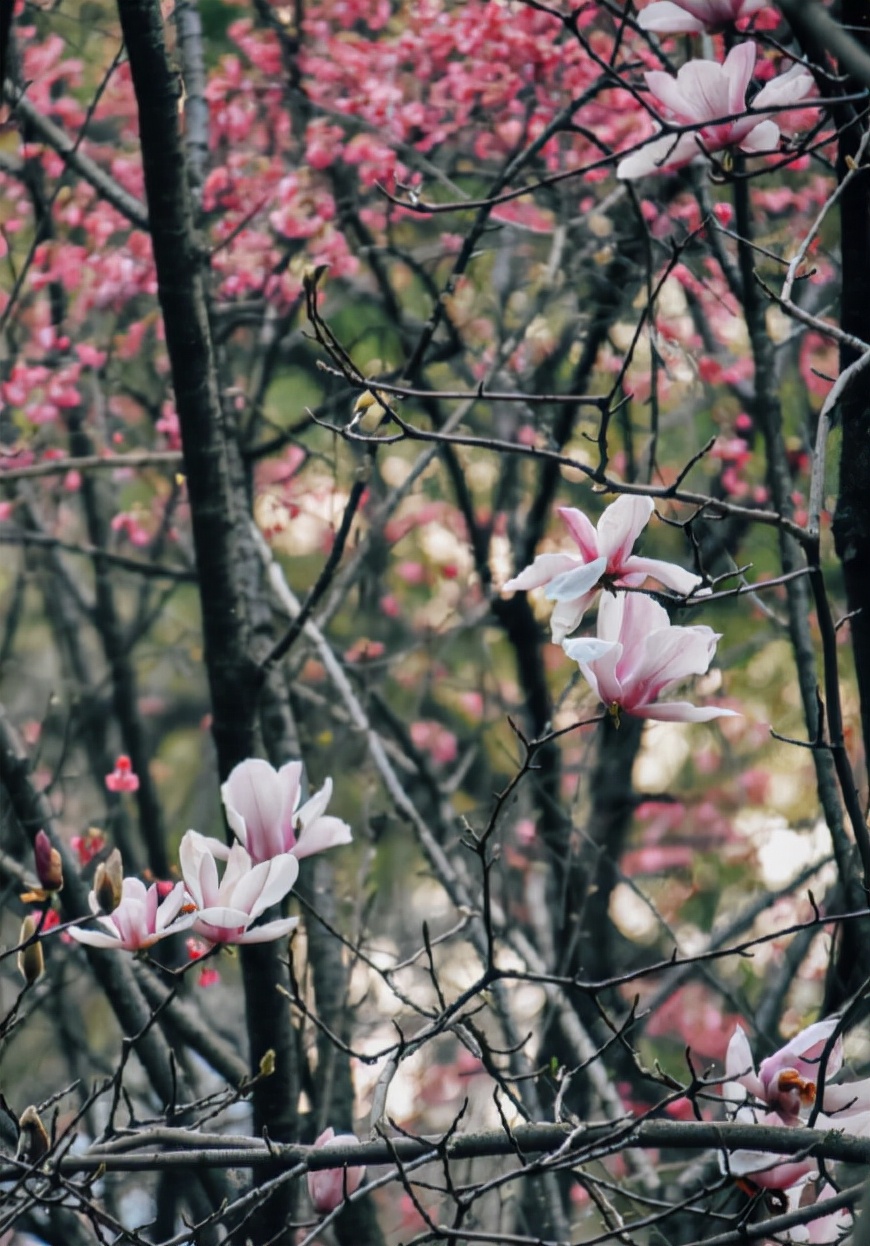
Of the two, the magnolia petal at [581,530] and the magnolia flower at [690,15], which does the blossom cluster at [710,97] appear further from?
the magnolia petal at [581,530]

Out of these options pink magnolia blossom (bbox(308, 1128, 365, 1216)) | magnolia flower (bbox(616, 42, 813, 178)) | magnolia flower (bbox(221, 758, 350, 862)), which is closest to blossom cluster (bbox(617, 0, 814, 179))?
magnolia flower (bbox(616, 42, 813, 178))

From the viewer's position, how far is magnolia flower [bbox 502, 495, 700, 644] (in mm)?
1663

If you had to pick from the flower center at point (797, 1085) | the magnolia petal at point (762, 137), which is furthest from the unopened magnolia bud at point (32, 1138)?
the magnolia petal at point (762, 137)

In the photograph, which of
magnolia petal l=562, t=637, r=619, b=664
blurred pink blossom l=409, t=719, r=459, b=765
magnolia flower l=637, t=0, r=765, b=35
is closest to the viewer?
magnolia petal l=562, t=637, r=619, b=664

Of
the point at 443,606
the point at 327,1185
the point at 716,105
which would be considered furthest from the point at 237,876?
the point at 443,606

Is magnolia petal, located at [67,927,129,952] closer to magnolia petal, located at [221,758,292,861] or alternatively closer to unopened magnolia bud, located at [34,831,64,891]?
unopened magnolia bud, located at [34,831,64,891]

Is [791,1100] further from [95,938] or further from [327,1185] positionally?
[95,938]

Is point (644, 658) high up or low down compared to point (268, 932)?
up

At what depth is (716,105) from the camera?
194 cm

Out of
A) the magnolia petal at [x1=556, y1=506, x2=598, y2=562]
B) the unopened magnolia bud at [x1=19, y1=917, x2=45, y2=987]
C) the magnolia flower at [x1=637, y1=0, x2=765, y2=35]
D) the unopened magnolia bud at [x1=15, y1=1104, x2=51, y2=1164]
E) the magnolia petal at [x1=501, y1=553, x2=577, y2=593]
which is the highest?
the magnolia flower at [x1=637, y1=0, x2=765, y2=35]

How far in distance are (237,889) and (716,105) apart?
52.1 inches

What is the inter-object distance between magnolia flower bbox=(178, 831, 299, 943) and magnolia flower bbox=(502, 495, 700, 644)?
0.49m

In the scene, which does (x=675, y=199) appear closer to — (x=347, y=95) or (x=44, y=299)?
(x=347, y=95)

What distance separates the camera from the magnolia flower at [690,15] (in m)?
1.98
